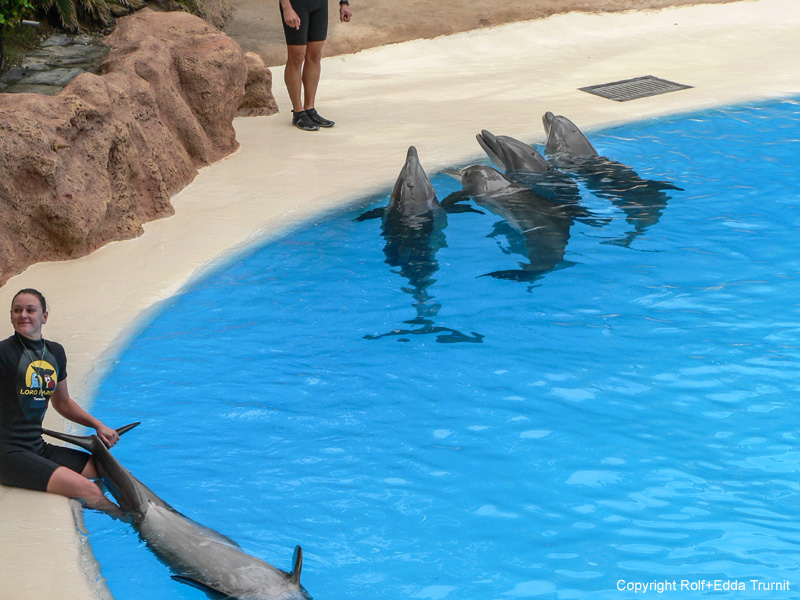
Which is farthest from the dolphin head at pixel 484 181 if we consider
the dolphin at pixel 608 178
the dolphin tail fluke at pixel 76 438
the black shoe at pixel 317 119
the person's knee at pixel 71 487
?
the person's knee at pixel 71 487

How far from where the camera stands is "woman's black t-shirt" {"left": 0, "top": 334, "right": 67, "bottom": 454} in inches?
135

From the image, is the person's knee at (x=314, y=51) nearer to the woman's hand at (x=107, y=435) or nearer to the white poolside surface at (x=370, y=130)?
the white poolside surface at (x=370, y=130)

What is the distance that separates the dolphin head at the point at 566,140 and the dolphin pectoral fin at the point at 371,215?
201 centimetres

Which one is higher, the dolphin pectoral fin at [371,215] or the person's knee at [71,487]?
the dolphin pectoral fin at [371,215]

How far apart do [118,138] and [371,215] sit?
1.90 m

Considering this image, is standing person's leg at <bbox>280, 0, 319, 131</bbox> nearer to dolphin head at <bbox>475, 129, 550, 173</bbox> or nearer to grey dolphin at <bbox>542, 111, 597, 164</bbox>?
dolphin head at <bbox>475, 129, 550, 173</bbox>

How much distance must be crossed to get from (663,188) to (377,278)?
105 inches

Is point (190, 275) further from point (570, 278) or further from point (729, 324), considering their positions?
point (729, 324)

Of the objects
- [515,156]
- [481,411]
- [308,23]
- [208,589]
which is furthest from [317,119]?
[208,589]

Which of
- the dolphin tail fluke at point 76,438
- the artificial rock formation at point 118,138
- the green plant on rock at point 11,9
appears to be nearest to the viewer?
the dolphin tail fluke at point 76,438

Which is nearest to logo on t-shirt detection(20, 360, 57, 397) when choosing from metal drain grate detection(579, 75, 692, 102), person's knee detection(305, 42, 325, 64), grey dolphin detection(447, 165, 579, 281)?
grey dolphin detection(447, 165, 579, 281)

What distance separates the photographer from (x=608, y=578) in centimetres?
328

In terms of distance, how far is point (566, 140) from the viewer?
7559 mm

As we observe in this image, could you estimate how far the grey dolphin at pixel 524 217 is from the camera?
5797mm
